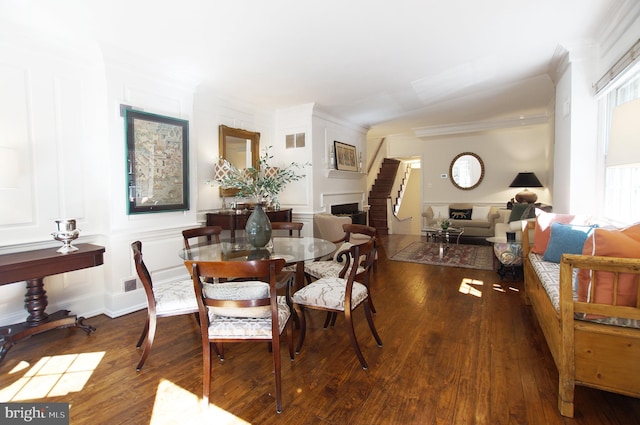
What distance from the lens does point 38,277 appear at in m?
2.41

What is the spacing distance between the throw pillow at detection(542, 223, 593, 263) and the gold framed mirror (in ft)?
12.0

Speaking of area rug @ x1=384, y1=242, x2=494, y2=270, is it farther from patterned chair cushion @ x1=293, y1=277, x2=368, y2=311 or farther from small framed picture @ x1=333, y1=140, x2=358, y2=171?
patterned chair cushion @ x1=293, y1=277, x2=368, y2=311

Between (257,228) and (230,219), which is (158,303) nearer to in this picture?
(257,228)

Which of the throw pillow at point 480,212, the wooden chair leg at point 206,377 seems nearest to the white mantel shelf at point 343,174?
the throw pillow at point 480,212

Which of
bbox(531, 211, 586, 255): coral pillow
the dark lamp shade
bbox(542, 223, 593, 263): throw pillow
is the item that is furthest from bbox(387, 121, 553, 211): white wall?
bbox(542, 223, 593, 263): throw pillow

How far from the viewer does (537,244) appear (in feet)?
9.86

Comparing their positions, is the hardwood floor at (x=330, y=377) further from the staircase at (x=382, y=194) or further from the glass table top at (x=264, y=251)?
the staircase at (x=382, y=194)

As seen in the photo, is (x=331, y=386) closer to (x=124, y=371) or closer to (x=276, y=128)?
(x=124, y=371)

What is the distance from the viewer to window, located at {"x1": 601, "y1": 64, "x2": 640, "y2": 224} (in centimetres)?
249

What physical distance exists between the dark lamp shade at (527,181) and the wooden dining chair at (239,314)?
641 cm

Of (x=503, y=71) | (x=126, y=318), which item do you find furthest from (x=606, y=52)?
(x=126, y=318)

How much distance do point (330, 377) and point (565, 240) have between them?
7.12 feet

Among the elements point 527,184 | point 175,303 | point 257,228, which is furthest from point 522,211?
point 175,303

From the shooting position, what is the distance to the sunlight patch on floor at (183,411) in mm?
1662
